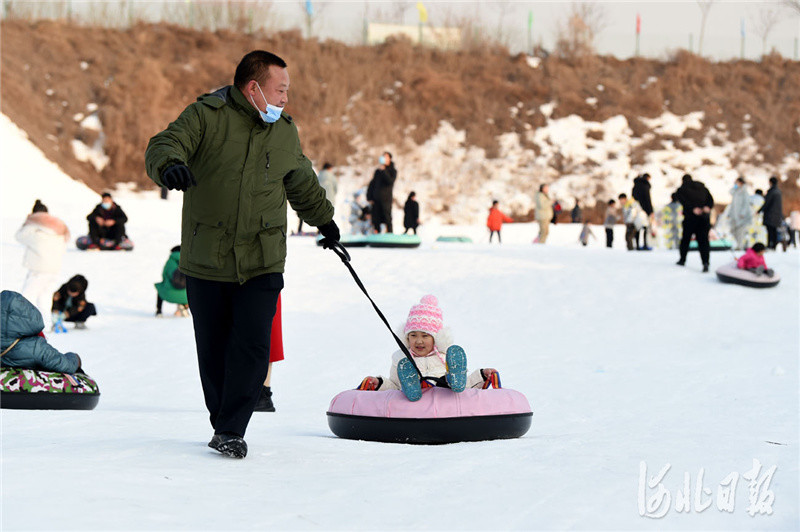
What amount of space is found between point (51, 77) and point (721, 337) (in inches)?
1514

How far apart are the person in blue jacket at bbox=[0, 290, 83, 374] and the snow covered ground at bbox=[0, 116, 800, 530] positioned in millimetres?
937

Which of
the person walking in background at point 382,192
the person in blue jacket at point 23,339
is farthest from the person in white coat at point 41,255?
the person walking in background at point 382,192

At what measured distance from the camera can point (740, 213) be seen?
811 inches

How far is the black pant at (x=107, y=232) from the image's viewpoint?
Result: 19.0m

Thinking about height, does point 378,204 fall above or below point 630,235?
above

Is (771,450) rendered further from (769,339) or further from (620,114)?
(620,114)

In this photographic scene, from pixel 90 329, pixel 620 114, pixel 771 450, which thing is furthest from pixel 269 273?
pixel 620 114

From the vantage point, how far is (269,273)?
4.55 meters

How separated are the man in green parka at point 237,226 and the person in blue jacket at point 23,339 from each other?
9.98ft

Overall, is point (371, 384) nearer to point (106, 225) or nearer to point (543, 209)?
point (106, 225)

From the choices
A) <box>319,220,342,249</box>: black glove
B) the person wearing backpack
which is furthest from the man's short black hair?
the person wearing backpack

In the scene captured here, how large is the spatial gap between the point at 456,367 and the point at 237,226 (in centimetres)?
181

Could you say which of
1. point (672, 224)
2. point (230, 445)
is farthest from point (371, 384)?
point (672, 224)

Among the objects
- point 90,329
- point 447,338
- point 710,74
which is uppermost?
point 710,74
